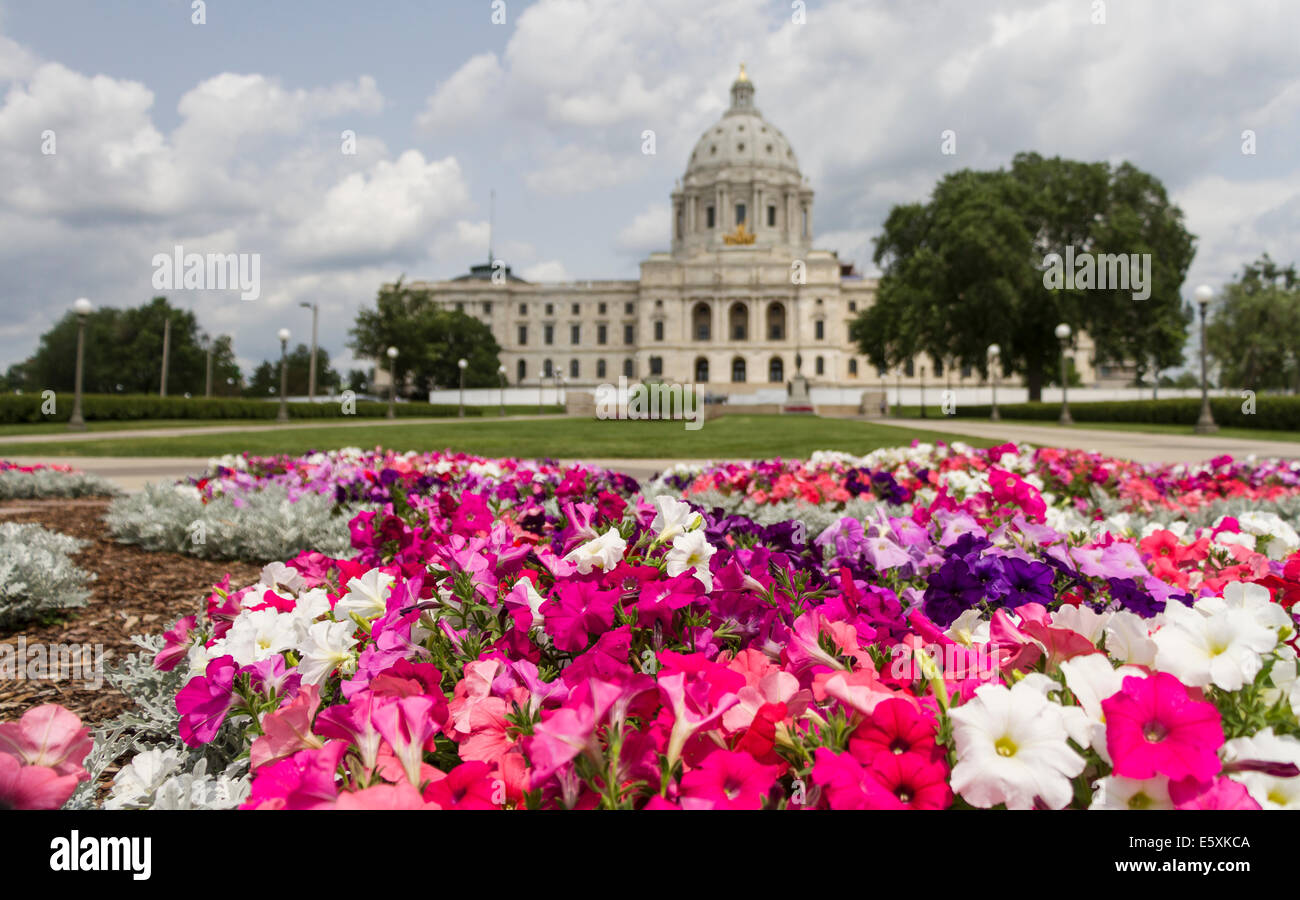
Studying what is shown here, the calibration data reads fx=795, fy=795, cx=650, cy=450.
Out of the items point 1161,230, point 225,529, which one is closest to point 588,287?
point 1161,230

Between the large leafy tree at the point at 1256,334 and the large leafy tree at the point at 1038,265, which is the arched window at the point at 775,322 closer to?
the large leafy tree at the point at 1256,334

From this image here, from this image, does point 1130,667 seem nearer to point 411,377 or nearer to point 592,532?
point 592,532

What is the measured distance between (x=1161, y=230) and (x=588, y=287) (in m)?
66.4

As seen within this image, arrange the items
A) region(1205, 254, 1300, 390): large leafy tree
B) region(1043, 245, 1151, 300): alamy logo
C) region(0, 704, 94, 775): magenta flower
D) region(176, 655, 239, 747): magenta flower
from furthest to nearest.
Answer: region(1205, 254, 1300, 390): large leafy tree → region(1043, 245, 1151, 300): alamy logo → region(176, 655, 239, 747): magenta flower → region(0, 704, 94, 775): magenta flower

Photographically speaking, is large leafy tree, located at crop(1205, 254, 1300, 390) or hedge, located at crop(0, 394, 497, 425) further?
large leafy tree, located at crop(1205, 254, 1300, 390)

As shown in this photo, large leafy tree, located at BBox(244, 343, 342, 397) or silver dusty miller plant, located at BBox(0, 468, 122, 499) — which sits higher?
large leafy tree, located at BBox(244, 343, 342, 397)

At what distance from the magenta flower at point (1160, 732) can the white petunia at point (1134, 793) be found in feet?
0.05

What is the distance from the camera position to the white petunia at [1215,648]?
43.8 inches

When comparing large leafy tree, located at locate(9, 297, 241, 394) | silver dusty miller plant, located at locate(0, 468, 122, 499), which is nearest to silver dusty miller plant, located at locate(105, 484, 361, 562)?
silver dusty miller plant, located at locate(0, 468, 122, 499)

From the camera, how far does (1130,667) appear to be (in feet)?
4.02

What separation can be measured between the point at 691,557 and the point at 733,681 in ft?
1.98

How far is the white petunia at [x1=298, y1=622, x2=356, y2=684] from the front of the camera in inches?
55.6

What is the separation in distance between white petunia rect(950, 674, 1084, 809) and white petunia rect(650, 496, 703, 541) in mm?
906
